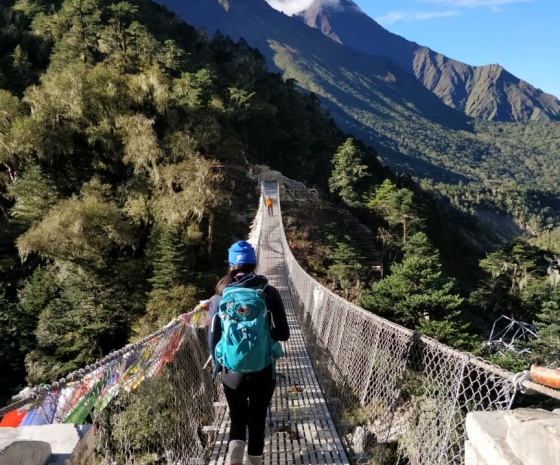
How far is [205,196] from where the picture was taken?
47.4 feet

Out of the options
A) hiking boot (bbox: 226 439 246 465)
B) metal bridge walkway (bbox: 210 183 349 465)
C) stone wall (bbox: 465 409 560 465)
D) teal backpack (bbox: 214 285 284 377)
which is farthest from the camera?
metal bridge walkway (bbox: 210 183 349 465)

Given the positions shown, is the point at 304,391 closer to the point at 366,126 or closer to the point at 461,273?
the point at 461,273

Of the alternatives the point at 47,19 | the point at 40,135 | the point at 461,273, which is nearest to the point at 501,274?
the point at 461,273

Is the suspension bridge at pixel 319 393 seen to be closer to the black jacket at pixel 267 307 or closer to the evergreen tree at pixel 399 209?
the black jacket at pixel 267 307

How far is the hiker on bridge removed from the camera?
5.83ft

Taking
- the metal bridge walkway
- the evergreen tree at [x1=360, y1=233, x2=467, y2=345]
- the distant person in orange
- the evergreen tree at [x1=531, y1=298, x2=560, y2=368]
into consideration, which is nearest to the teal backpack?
the metal bridge walkway

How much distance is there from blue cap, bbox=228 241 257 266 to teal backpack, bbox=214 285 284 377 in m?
0.16

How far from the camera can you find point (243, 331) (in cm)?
178

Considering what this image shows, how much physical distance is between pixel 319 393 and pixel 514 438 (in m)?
2.66

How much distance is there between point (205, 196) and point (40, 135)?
735 cm

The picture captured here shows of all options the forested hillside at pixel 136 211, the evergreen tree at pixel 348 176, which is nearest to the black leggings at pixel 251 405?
the forested hillside at pixel 136 211

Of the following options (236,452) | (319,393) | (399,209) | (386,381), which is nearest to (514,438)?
(236,452)

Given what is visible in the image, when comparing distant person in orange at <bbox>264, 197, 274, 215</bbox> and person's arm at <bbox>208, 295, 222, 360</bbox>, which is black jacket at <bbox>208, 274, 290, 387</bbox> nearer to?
person's arm at <bbox>208, 295, 222, 360</bbox>

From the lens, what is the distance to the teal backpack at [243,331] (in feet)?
5.79
